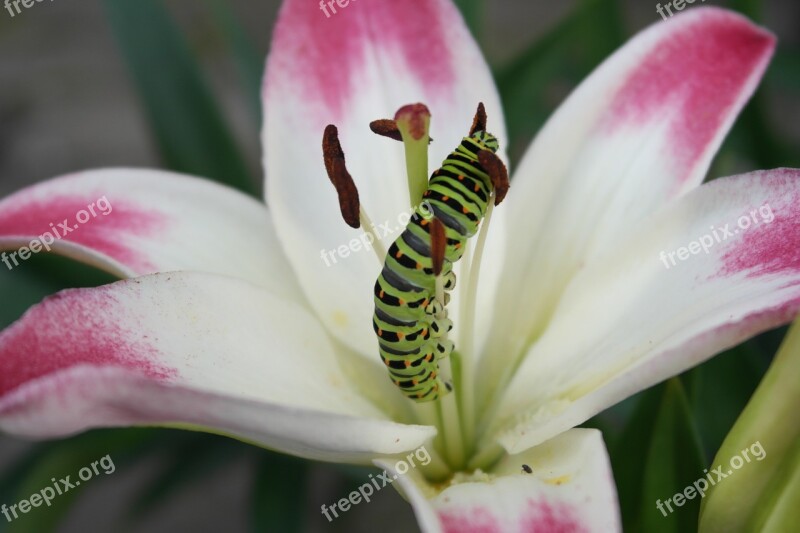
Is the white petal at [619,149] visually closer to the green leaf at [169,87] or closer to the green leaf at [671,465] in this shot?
the green leaf at [671,465]

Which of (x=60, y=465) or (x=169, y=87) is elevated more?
(x=169, y=87)

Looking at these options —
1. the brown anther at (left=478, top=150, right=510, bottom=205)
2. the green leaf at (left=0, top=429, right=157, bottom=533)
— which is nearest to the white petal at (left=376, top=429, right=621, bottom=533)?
the brown anther at (left=478, top=150, right=510, bottom=205)

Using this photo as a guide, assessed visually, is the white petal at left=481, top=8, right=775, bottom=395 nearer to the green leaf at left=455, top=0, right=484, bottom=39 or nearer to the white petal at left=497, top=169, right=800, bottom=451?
the white petal at left=497, top=169, right=800, bottom=451

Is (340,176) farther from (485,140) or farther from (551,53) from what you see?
(551,53)

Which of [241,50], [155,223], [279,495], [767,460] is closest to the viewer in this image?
[767,460]

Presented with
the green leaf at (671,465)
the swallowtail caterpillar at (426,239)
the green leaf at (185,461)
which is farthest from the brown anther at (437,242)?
the green leaf at (185,461)

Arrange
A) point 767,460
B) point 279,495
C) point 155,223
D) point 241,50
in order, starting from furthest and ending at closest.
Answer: point 241,50 < point 279,495 < point 155,223 < point 767,460

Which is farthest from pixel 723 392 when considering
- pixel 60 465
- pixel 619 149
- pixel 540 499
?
pixel 60 465
